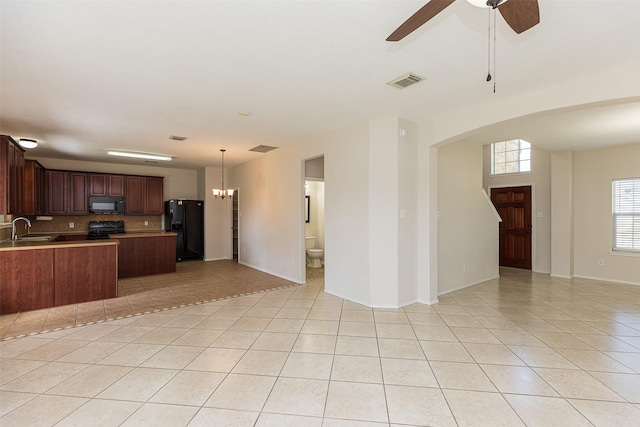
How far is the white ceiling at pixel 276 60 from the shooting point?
1964mm

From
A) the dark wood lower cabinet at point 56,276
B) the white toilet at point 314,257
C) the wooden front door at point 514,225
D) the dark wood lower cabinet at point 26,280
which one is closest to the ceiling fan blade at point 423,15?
the dark wood lower cabinet at point 56,276

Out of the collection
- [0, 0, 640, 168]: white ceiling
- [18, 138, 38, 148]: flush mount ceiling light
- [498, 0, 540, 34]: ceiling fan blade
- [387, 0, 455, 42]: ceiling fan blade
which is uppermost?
[0, 0, 640, 168]: white ceiling

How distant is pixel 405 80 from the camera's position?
2.97 metres

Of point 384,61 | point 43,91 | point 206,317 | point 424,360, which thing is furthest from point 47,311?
point 384,61

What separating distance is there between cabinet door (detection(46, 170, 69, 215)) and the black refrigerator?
6.87ft

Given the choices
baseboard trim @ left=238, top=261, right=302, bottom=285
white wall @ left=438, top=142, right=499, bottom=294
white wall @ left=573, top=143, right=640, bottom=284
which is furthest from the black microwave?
white wall @ left=573, top=143, right=640, bottom=284

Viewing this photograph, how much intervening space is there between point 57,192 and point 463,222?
832 cm

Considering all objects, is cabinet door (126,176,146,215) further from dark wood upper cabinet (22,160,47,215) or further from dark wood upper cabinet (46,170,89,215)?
dark wood upper cabinet (22,160,47,215)

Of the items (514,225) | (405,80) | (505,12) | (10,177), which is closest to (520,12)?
(505,12)

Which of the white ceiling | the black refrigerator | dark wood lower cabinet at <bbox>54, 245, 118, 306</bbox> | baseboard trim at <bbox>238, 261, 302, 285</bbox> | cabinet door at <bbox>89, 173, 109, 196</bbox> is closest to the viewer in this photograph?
the white ceiling

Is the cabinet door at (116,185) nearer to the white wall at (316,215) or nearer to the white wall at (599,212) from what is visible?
the white wall at (316,215)

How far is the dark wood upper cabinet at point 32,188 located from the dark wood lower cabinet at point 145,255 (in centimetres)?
151

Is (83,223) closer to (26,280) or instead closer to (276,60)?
(26,280)

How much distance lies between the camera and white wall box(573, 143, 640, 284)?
5.56 m
